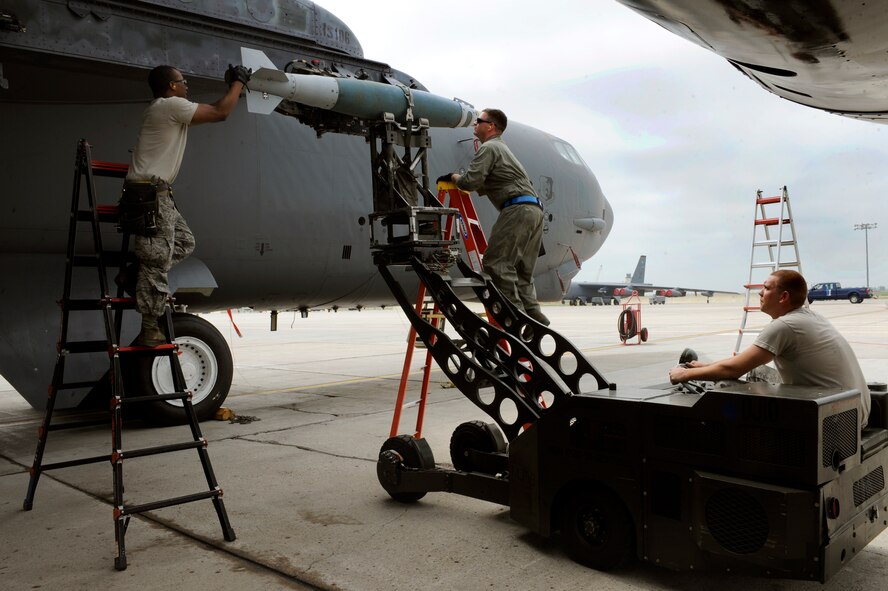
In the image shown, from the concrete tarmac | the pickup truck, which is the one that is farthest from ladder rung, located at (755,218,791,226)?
the pickup truck

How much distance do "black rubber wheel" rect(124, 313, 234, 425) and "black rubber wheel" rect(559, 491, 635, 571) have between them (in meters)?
4.84

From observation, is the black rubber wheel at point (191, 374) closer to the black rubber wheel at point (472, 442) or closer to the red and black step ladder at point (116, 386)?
the red and black step ladder at point (116, 386)

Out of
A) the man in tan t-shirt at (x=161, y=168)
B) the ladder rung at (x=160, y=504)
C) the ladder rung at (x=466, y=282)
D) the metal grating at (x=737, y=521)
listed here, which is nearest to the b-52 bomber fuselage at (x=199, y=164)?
the man in tan t-shirt at (x=161, y=168)

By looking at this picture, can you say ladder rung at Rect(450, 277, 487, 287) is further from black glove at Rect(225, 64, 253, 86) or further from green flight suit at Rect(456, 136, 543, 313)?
black glove at Rect(225, 64, 253, 86)

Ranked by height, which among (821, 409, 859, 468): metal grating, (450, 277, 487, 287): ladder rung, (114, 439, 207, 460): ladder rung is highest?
(450, 277, 487, 287): ladder rung

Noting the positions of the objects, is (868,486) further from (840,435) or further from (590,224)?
(590,224)

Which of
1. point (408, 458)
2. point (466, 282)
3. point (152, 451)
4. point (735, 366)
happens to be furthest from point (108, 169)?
point (735, 366)

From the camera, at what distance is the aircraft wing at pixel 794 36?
2266mm

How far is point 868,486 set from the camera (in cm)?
306

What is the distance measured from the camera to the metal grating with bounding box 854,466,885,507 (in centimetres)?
294

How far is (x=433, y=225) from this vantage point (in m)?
4.75

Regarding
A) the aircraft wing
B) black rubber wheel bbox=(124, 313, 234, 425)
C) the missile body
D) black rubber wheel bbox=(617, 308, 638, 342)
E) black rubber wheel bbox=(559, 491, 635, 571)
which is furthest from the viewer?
black rubber wheel bbox=(617, 308, 638, 342)

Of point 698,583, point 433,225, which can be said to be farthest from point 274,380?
point 698,583

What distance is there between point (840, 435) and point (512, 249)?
8.87 ft
